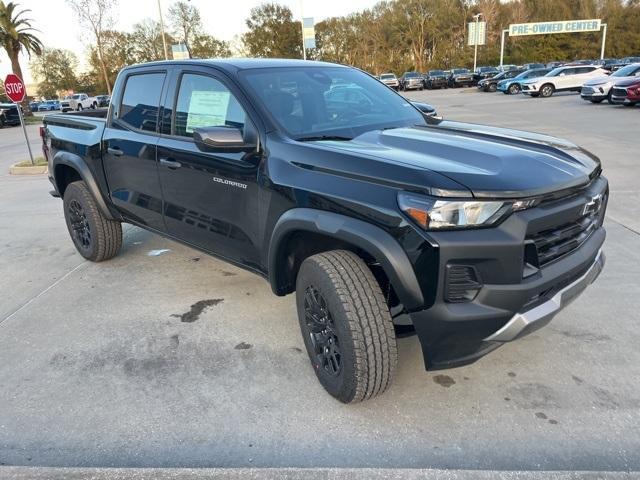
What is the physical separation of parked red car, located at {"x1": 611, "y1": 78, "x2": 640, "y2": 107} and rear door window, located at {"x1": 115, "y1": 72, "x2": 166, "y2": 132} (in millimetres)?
18799

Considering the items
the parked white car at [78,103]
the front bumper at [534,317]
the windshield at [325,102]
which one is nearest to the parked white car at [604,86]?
the windshield at [325,102]

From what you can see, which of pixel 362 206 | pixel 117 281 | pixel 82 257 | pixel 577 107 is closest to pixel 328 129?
pixel 362 206

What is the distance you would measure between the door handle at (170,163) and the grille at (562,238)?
7.82 ft

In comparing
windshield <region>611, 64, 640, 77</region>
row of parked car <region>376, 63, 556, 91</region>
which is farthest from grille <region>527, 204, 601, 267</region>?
row of parked car <region>376, 63, 556, 91</region>

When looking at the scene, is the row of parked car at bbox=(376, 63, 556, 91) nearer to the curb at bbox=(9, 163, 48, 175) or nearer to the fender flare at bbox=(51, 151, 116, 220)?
the curb at bbox=(9, 163, 48, 175)

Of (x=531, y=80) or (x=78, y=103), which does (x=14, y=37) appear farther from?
(x=531, y=80)

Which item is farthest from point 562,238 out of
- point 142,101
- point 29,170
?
point 29,170

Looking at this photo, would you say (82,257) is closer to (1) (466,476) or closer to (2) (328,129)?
→ (2) (328,129)

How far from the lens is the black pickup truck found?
224 centimetres

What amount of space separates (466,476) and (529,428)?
0.52m

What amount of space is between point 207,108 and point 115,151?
1276 mm

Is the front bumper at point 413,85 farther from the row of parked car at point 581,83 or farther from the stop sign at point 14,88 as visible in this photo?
the stop sign at point 14,88

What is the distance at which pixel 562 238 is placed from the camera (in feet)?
8.31

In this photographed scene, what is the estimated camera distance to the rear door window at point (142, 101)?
396 cm
